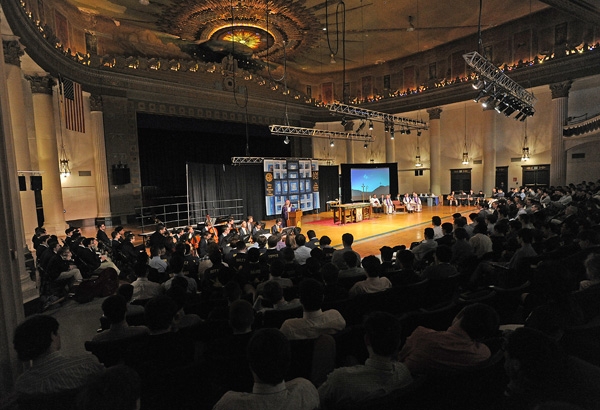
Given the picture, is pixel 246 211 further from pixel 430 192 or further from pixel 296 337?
pixel 296 337

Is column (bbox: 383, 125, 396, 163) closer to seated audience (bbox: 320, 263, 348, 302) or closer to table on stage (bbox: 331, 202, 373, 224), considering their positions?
table on stage (bbox: 331, 202, 373, 224)

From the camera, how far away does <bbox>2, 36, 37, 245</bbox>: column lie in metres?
8.44

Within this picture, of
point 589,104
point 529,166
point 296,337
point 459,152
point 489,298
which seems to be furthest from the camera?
point 459,152

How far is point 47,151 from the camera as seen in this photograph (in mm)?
11359

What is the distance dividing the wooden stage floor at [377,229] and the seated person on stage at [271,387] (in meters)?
7.71

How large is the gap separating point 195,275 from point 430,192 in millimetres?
19481

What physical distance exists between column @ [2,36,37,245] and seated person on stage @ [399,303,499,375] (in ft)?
33.2

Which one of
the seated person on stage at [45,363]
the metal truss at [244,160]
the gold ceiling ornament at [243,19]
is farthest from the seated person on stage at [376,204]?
the seated person on stage at [45,363]

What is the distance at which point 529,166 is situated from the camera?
18469 millimetres

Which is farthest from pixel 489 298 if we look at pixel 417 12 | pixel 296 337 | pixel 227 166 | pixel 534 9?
pixel 534 9

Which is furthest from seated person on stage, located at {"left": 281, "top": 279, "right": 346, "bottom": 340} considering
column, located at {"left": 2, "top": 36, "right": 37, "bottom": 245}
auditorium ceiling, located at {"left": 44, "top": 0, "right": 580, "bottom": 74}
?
column, located at {"left": 2, "top": 36, "right": 37, "bottom": 245}

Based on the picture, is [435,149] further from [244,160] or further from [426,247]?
[426,247]

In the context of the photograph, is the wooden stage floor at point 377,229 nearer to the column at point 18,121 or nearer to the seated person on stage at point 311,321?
the seated person on stage at point 311,321

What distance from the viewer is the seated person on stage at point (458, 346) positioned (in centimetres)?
184
